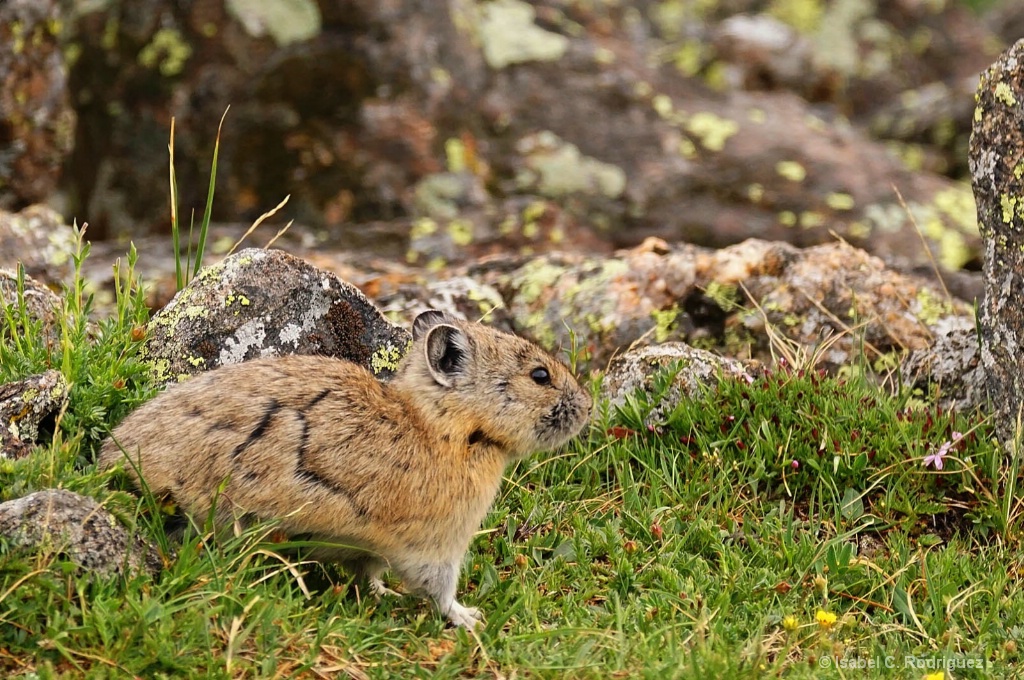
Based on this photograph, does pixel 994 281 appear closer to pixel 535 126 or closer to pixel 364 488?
pixel 364 488

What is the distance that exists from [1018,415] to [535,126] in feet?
22.0

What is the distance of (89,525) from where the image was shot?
4.96m

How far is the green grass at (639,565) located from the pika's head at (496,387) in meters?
0.61

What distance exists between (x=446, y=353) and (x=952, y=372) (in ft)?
11.3

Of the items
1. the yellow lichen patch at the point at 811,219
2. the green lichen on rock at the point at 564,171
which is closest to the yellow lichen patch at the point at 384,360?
the green lichen on rock at the point at 564,171

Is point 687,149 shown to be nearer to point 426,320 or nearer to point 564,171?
point 564,171

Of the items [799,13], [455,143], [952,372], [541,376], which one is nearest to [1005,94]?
[952,372]

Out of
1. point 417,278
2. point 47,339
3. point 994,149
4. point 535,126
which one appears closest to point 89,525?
point 47,339

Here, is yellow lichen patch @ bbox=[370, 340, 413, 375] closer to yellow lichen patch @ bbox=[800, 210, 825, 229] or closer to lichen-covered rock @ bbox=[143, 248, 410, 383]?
lichen-covered rock @ bbox=[143, 248, 410, 383]

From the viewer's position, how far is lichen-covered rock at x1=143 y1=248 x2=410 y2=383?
6.59m

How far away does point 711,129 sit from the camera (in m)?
12.6

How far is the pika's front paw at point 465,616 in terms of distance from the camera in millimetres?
5402

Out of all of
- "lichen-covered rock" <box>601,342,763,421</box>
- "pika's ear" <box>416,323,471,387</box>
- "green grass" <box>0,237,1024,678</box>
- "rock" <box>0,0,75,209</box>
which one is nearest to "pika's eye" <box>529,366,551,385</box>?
"pika's ear" <box>416,323,471,387</box>

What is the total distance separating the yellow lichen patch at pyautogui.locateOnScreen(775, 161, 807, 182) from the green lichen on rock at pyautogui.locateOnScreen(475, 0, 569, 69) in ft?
8.62
